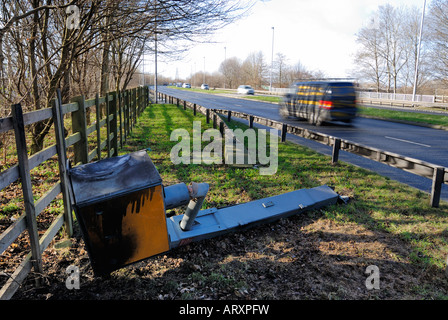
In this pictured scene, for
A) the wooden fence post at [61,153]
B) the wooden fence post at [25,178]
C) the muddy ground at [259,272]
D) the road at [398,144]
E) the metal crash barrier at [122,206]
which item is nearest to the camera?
the metal crash barrier at [122,206]

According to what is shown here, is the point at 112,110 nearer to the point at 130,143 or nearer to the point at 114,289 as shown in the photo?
the point at 130,143

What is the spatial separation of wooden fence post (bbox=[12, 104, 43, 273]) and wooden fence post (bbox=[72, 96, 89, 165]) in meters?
2.33

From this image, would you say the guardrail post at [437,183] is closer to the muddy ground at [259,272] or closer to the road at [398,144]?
the road at [398,144]

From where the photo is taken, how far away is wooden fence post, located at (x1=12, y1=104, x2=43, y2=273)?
308 centimetres

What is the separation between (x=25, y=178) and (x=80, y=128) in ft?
8.08

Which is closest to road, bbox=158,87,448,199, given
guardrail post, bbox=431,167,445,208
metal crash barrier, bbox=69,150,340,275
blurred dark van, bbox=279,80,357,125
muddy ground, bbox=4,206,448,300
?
blurred dark van, bbox=279,80,357,125

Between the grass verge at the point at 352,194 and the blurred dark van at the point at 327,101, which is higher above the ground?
the blurred dark van at the point at 327,101

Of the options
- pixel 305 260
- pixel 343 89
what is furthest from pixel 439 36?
pixel 305 260

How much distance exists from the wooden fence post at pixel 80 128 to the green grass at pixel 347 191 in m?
1.65

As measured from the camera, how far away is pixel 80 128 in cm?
548

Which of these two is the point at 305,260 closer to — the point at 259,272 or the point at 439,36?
the point at 259,272

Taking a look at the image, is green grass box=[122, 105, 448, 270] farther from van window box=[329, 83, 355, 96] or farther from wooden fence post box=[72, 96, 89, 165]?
van window box=[329, 83, 355, 96]

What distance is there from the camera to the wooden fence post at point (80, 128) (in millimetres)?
5441

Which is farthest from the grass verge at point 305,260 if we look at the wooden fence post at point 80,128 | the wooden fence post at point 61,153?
the wooden fence post at point 80,128
